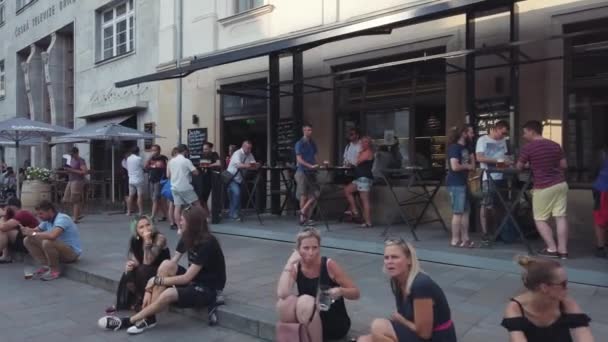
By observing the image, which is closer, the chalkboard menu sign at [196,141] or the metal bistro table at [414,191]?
the metal bistro table at [414,191]

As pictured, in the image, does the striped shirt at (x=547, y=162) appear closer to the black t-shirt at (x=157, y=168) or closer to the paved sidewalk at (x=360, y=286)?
the paved sidewalk at (x=360, y=286)

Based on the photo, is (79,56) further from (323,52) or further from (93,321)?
Answer: (93,321)

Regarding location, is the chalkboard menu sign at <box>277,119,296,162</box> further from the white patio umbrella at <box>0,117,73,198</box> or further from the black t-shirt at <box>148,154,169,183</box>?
the white patio umbrella at <box>0,117,73,198</box>

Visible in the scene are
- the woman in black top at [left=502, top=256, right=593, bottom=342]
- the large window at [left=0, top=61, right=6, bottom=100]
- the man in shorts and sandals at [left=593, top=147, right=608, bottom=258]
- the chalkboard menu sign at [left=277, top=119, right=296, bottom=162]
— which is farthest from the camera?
the large window at [left=0, top=61, right=6, bottom=100]

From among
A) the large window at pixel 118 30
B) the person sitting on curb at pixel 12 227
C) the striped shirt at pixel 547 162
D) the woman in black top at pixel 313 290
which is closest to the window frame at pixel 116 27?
the large window at pixel 118 30

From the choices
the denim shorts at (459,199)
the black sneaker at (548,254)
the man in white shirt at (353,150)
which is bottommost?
the black sneaker at (548,254)

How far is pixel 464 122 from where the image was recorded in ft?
28.6

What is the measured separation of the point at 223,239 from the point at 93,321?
392 cm

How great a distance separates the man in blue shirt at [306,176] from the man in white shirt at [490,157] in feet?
8.78

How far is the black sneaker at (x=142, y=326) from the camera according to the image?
15.8 ft

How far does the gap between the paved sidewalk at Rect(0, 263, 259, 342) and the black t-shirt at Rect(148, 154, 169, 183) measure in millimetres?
4726

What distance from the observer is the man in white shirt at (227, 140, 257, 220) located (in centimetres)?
1001

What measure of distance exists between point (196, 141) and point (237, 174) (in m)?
3.69

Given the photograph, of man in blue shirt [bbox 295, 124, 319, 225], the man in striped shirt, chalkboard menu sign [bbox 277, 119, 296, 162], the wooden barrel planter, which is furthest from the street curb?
the wooden barrel planter
